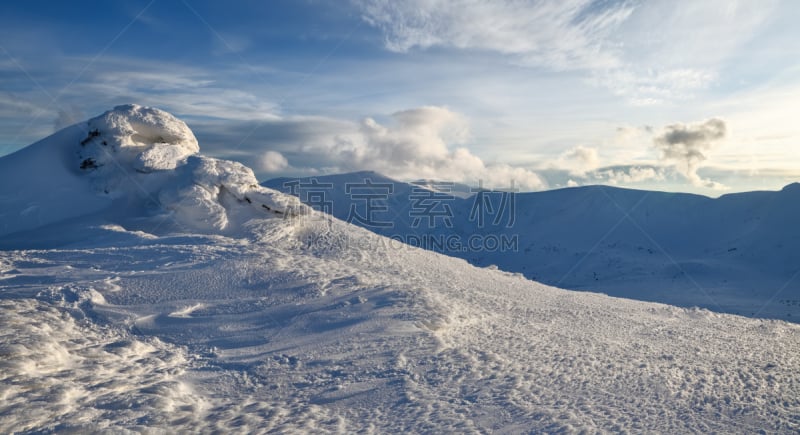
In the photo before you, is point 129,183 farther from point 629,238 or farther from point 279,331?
point 629,238

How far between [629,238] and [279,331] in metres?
35.8

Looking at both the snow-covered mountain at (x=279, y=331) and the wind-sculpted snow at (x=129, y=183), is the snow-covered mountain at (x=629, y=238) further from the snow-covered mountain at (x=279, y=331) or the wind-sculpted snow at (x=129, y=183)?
the snow-covered mountain at (x=279, y=331)

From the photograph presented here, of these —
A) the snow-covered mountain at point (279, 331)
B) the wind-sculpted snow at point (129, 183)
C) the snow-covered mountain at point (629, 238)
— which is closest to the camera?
the snow-covered mountain at point (279, 331)

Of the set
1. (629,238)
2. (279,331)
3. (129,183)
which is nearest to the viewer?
(279,331)

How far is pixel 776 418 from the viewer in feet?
18.0

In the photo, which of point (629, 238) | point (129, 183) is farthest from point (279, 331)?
point (629, 238)

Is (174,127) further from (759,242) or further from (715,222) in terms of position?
(715,222)

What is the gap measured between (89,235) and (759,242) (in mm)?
36409

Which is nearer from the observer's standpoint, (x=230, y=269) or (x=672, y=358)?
(x=672, y=358)

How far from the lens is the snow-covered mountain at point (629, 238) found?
21.8 meters

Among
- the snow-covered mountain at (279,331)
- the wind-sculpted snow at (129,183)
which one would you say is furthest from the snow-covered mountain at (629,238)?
the snow-covered mountain at (279,331)

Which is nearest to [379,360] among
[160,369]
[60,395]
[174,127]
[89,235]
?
[160,369]

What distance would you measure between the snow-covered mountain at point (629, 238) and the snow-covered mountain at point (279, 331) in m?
5.58

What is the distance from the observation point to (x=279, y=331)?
279 inches
